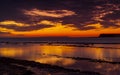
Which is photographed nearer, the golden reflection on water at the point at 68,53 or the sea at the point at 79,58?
the sea at the point at 79,58

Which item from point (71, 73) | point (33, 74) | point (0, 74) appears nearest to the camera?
point (0, 74)

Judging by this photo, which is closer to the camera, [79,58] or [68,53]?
[79,58]

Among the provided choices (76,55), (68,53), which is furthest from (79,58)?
(68,53)

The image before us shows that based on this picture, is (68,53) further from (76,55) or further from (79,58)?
(79,58)

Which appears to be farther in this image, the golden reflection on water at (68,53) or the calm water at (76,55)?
the golden reflection on water at (68,53)

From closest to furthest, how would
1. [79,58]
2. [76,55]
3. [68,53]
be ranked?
[79,58]
[76,55]
[68,53]

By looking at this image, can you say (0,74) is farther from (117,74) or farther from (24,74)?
(117,74)

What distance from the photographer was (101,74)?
91.9 ft

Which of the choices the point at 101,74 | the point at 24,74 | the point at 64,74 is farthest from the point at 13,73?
the point at 101,74

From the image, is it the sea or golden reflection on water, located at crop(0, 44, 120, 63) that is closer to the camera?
the sea

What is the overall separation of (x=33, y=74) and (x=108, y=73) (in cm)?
893

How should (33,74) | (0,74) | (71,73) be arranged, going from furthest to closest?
1. (71,73)
2. (33,74)
3. (0,74)

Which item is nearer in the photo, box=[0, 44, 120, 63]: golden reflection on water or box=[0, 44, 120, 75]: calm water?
box=[0, 44, 120, 75]: calm water

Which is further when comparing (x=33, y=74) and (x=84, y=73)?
(x=84, y=73)
